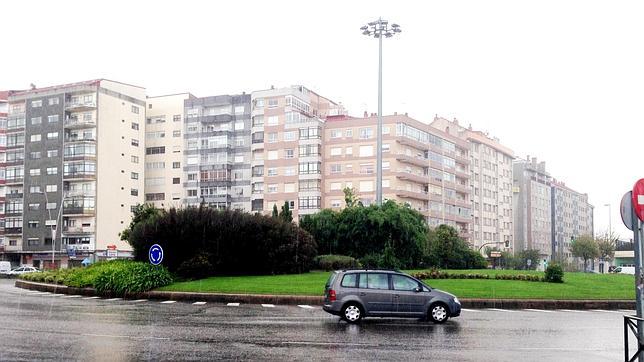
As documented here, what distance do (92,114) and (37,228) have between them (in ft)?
56.0

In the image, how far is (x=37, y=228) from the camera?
92.7m

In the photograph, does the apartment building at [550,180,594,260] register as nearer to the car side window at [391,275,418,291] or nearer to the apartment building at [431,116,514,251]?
the apartment building at [431,116,514,251]

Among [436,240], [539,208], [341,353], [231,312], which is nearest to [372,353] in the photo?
[341,353]

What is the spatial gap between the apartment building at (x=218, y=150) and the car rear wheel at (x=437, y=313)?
81.6 metres

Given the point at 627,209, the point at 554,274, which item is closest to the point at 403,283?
the point at 627,209

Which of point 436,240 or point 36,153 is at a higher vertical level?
point 36,153

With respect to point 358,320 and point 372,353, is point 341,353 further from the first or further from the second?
point 358,320

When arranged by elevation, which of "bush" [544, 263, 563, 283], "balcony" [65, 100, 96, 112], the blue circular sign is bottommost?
"bush" [544, 263, 563, 283]

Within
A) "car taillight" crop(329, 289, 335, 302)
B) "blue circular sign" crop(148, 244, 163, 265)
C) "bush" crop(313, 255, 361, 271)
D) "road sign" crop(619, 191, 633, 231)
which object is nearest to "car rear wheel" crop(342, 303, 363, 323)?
"car taillight" crop(329, 289, 335, 302)

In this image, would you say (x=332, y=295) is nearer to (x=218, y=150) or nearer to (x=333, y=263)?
(x=333, y=263)

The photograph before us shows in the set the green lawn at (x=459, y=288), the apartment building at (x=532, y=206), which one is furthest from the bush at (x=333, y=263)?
the apartment building at (x=532, y=206)

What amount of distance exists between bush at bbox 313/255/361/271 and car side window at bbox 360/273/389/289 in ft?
72.5

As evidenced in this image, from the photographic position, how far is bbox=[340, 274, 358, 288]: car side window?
1842 cm

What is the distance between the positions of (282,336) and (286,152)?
265 ft
